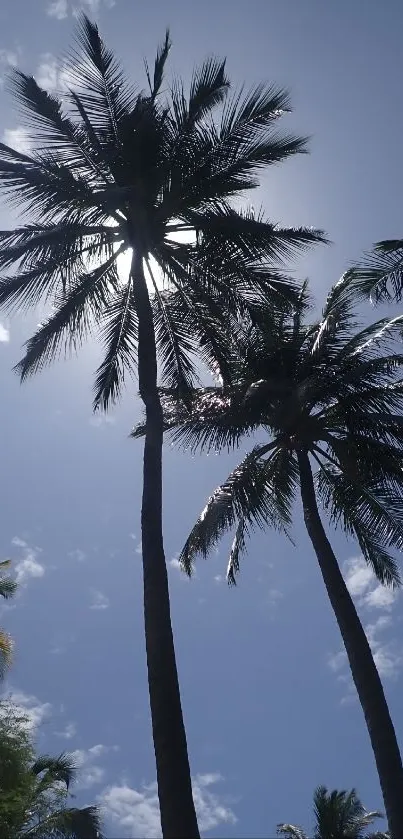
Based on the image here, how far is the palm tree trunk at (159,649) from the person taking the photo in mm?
8969

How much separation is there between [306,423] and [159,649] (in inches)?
320

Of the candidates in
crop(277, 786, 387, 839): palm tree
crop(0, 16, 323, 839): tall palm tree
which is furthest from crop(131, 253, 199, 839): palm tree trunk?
crop(277, 786, 387, 839): palm tree

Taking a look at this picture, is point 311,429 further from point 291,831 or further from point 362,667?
point 291,831

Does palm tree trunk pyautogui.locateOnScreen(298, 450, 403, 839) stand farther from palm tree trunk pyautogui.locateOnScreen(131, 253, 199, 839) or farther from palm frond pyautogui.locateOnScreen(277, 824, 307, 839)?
palm frond pyautogui.locateOnScreen(277, 824, 307, 839)

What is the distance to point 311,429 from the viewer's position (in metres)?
17.3

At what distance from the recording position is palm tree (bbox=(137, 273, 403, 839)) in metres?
16.5

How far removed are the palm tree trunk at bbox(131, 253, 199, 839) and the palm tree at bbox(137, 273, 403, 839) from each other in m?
3.51

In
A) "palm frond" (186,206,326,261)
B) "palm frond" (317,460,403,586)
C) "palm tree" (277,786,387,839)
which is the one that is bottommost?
"palm tree" (277,786,387,839)

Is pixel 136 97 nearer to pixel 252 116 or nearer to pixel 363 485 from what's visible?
pixel 252 116

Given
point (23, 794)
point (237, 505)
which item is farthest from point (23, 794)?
point (237, 505)

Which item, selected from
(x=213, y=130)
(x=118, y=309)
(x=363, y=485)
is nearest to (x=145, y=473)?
(x=118, y=309)

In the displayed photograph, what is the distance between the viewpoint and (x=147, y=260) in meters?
15.9

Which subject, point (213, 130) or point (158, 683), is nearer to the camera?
point (158, 683)

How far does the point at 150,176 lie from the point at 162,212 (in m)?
0.73
